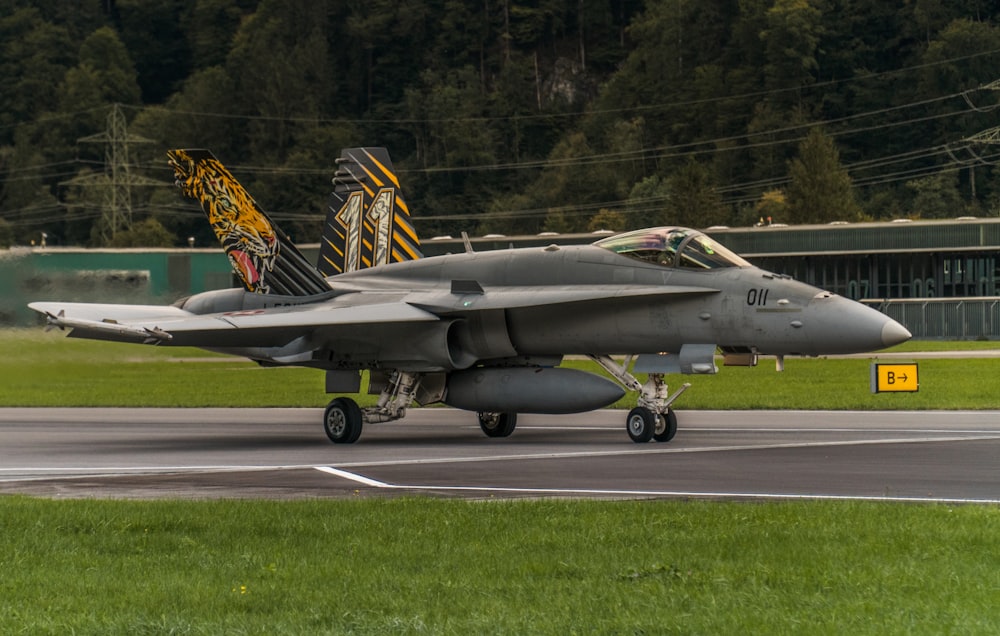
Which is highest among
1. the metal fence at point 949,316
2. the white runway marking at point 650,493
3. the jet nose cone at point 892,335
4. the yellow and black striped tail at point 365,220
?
the yellow and black striped tail at point 365,220

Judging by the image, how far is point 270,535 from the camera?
10523mm

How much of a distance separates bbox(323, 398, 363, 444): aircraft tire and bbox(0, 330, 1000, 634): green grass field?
756 centimetres

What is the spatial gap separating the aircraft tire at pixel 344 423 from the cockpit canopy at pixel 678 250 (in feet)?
13.7

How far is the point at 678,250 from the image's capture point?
63.7 feet

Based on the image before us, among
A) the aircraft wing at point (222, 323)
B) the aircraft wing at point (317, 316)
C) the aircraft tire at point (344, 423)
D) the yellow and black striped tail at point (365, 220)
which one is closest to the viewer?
the aircraft wing at point (317, 316)

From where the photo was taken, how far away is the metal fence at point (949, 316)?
192 feet

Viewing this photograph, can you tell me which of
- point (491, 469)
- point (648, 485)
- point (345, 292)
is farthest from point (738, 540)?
point (345, 292)

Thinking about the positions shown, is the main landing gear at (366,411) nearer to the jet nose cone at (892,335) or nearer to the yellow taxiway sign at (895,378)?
the jet nose cone at (892,335)

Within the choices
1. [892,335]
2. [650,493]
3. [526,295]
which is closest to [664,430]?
[526,295]

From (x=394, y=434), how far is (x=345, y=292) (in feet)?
7.29

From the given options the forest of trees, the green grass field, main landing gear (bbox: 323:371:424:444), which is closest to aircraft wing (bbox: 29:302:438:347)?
main landing gear (bbox: 323:371:424:444)

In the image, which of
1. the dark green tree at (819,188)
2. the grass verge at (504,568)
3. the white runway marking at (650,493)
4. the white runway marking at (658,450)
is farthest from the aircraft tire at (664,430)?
the dark green tree at (819,188)

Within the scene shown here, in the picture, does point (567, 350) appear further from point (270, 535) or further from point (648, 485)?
point (270, 535)

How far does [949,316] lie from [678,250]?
139 feet
